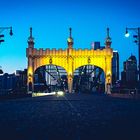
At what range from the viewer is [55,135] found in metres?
10.1

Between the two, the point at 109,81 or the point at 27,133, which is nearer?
the point at 27,133

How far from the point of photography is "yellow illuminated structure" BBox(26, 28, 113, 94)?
80375mm

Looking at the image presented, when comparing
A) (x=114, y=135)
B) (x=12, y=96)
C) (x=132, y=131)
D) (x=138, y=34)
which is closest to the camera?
(x=114, y=135)

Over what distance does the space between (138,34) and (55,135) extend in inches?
1009

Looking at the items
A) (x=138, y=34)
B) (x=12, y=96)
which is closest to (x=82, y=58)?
(x=12, y=96)

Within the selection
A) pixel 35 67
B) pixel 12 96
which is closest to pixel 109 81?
pixel 35 67

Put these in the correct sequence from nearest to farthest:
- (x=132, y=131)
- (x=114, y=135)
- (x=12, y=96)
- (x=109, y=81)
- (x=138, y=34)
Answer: (x=114, y=135), (x=132, y=131), (x=138, y=34), (x=12, y=96), (x=109, y=81)

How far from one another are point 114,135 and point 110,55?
71.8 m

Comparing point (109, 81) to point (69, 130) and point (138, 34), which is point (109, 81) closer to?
point (138, 34)

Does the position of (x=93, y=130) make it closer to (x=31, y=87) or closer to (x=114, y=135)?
(x=114, y=135)

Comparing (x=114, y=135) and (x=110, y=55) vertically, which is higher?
(x=110, y=55)

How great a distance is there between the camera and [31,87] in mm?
82000

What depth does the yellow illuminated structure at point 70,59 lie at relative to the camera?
80375 millimetres

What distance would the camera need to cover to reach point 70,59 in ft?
269
